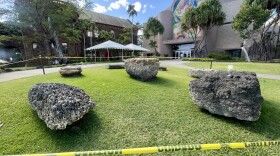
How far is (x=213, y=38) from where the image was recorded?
26.9 metres

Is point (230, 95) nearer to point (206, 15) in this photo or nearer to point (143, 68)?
point (143, 68)

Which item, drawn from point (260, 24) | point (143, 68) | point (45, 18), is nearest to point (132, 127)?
point (143, 68)

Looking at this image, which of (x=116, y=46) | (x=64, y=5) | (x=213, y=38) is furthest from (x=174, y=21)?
(x=64, y=5)

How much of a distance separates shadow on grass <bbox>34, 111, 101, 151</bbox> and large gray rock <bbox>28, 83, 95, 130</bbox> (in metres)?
0.25

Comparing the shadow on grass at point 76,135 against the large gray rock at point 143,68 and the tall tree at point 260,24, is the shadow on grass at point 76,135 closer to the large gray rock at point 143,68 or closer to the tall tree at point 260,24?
the large gray rock at point 143,68

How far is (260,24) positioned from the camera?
60.1 feet

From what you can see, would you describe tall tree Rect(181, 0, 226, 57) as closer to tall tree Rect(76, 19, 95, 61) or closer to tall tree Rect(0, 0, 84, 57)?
tall tree Rect(76, 19, 95, 61)

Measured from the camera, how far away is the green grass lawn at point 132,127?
8.34ft

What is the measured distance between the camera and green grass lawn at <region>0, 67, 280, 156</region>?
8.34 feet

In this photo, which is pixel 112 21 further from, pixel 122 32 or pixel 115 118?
pixel 115 118

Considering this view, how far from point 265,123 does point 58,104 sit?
4179mm

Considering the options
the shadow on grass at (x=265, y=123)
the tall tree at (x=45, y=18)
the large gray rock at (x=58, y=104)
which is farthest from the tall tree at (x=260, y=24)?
the large gray rock at (x=58, y=104)

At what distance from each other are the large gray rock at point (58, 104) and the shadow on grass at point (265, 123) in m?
2.85

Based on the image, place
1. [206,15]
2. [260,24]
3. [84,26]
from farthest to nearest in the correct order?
[84,26], [206,15], [260,24]
